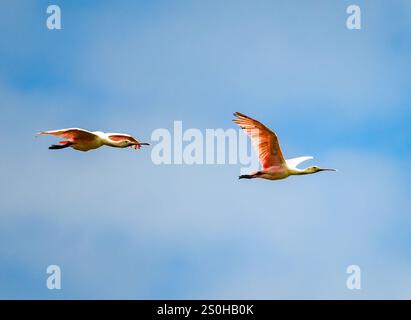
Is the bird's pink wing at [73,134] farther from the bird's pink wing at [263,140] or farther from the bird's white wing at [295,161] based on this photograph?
the bird's white wing at [295,161]

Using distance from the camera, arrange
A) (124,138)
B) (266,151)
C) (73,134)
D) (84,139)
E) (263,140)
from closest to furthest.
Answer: (263,140) → (266,151) → (73,134) → (84,139) → (124,138)

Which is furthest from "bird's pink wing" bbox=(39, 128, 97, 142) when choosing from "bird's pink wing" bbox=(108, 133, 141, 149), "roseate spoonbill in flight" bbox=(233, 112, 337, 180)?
"roseate spoonbill in flight" bbox=(233, 112, 337, 180)

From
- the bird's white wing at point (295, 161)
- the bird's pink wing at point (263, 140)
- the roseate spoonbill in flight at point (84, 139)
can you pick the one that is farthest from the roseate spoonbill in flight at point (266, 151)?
the roseate spoonbill in flight at point (84, 139)

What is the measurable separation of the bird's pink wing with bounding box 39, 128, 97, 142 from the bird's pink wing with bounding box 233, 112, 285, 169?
2.92m

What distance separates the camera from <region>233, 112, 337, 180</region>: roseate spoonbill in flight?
73.7ft

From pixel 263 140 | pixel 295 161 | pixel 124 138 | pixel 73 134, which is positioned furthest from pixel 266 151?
pixel 73 134

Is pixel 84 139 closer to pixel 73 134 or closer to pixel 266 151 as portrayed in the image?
pixel 73 134

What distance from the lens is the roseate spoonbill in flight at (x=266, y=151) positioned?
2247cm

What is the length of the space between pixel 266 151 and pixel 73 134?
3508mm

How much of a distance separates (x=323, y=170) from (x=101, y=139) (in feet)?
14.8

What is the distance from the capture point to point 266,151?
914 inches
